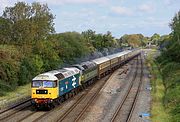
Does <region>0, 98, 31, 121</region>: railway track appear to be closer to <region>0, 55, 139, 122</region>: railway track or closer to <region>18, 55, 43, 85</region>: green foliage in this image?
<region>0, 55, 139, 122</region>: railway track

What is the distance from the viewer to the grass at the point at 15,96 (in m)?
32.1

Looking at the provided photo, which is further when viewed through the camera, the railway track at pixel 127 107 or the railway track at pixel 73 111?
the railway track at pixel 127 107

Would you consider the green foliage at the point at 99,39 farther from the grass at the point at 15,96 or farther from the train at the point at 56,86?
the train at the point at 56,86

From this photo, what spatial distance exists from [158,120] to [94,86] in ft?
68.7

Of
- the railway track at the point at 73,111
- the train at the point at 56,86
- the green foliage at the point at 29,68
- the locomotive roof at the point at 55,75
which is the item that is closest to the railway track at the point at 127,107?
the railway track at the point at 73,111

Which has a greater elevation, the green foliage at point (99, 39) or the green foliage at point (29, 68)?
the green foliage at point (99, 39)

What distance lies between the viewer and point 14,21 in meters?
51.8

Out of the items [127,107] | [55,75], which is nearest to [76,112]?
[55,75]

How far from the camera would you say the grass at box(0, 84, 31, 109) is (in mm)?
32125

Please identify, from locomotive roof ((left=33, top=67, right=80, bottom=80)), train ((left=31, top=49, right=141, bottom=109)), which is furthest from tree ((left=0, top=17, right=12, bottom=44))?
locomotive roof ((left=33, top=67, right=80, bottom=80))

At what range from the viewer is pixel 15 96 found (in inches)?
1423

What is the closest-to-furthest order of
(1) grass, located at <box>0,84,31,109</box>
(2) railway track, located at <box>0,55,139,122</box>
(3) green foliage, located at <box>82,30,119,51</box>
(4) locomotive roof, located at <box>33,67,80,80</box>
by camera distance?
(2) railway track, located at <box>0,55,139,122</box>
(4) locomotive roof, located at <box>33,67,80,80</box>
(1) grass, located at <box>0,84,31,109</box>
(3) green foliage, located at <box>82,30,119,51</box>

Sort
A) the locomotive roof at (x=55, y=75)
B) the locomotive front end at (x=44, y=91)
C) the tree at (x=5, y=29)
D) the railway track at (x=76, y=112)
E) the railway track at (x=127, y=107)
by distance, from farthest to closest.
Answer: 1. the tree at (x=5, y=29)
2. the locomotive roof at (x=55, y=75)
3. the locomotive front end at (x=44, y=91)
4. the railway track at (x=127, y=107)
5. the railway track at (x=76, y=112)

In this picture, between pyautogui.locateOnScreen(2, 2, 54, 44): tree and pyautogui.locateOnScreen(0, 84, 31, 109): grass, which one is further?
pyautogui.locateOnScreen(2, 2, 54, 44): tree
